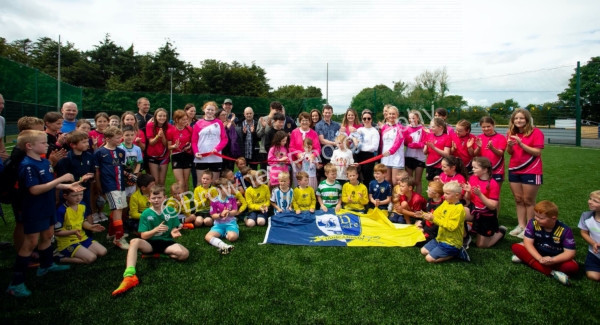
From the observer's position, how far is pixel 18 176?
316 centimetres

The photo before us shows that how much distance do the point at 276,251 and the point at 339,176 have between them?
2.14 meters

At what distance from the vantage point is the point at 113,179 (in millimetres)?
4418

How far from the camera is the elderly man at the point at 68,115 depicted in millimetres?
4820

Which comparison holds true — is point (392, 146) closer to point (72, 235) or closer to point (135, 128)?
point (135, 128)

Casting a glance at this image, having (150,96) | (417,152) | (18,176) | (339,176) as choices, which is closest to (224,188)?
(339,176)

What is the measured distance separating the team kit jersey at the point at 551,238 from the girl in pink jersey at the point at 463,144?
1.81 meters

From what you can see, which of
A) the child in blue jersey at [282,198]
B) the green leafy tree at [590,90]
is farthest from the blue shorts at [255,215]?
the green leafy tree at [590,90]

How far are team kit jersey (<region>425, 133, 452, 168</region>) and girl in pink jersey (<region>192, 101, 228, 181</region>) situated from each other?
3705 mm

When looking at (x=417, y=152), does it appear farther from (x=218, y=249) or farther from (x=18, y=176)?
(x=18, y=176)

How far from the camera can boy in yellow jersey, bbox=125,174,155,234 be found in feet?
16.2

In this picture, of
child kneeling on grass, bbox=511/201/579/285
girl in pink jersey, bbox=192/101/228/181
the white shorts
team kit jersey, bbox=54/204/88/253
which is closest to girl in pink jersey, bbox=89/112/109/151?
the white shorts

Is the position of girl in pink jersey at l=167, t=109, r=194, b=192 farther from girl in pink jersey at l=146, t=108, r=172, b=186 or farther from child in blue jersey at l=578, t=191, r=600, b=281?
child in blue jersey at l=578, t=191, r=600, b=281

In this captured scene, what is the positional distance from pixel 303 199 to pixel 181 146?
2417 mm

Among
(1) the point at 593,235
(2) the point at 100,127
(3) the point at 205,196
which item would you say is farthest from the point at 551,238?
(2) the point at 100,127
